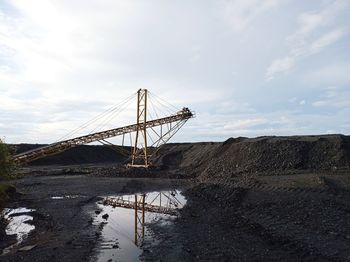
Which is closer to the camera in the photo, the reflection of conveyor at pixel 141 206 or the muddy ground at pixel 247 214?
the muddy ground at pixel 247 214

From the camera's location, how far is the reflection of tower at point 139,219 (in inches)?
628

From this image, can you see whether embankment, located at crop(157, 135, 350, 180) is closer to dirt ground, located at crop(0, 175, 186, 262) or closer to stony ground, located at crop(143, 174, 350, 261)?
dirt ground, located at crop(0, 175, 186, 262)

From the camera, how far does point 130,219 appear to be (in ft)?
66.8

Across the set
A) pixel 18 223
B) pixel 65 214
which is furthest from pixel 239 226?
pixel 18 223

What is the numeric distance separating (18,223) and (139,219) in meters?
5.91

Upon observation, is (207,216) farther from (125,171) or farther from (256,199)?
(125,171)

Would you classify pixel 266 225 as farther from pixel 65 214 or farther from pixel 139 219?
pixel 65 214

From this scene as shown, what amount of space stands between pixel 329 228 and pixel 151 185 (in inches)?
952

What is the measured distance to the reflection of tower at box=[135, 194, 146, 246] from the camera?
52.3 ft

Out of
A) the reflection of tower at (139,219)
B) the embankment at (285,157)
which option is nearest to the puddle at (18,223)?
the reflection of tower at (139,219)

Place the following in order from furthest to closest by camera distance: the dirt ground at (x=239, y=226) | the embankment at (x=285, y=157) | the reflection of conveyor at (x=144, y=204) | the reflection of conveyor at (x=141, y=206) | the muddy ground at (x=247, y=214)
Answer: the embankment at (x=285, y=157), the reflection of conveyor at (x=141, y=206), the reflection of conveyor at (x=144, y=204), the muddy ground at (x=247, y=214), the dirt ground at (x=239, y=226)

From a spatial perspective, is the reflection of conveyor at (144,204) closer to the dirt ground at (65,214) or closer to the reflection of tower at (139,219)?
the reflection of tower at (139,219)

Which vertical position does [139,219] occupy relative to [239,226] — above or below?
below

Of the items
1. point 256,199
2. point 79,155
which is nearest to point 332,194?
point 256,199
